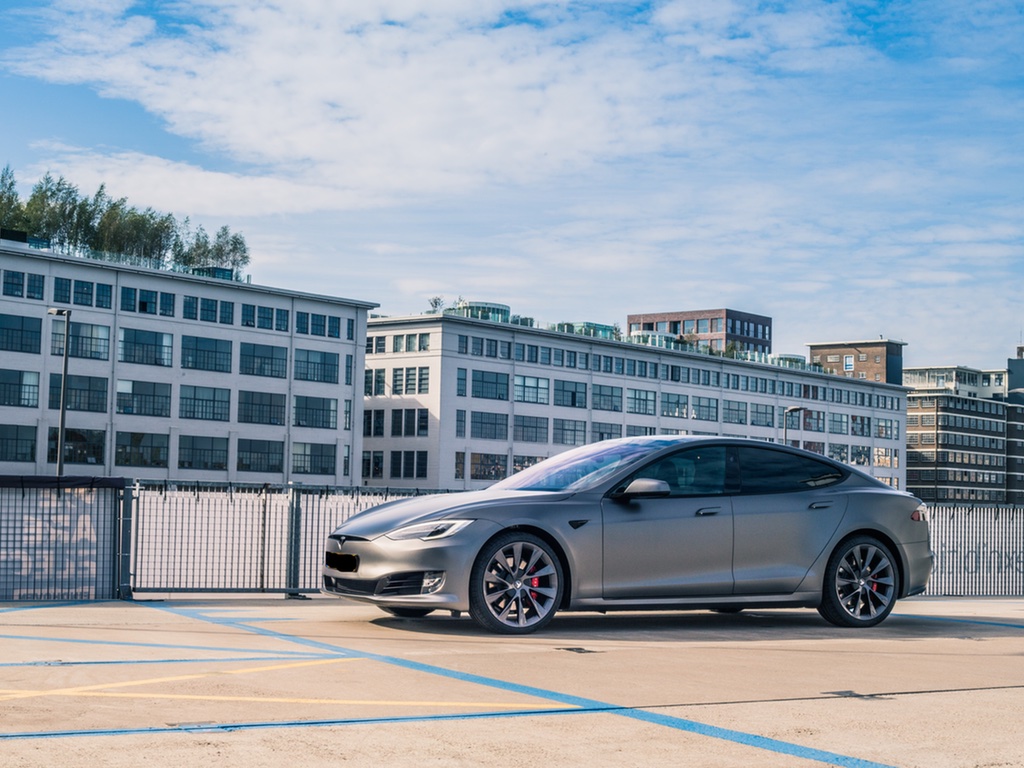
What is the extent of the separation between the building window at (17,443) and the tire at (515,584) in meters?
71.3

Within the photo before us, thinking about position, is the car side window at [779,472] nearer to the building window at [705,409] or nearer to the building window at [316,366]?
the building window at [316,366]

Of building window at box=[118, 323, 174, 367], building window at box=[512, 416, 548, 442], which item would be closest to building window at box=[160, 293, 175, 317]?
building window at box=[118, 323, 174, 367]

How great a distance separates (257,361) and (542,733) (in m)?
85.2

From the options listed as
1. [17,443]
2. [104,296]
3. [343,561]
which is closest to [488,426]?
[104,296]

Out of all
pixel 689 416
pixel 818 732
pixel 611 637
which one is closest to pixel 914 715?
pixel 818 732

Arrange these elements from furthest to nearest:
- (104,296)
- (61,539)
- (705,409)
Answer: (705,409)
(104,296)
(61,539)

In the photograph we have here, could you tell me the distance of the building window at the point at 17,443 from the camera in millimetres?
75750

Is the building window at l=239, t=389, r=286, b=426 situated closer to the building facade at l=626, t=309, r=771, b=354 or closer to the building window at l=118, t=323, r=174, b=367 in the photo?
the building window at l=118, t=323, r=174, b=367

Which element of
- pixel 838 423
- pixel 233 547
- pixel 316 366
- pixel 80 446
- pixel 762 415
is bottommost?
pixel 233 547

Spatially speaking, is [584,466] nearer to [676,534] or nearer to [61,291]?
[676,534]

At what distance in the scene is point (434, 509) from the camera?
1034 cm

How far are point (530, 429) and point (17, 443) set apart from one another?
4353cm

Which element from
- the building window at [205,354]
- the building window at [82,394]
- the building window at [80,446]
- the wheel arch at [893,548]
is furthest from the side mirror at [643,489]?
the building window at [205,354]

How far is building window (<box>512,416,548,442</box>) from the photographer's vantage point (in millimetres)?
107062
